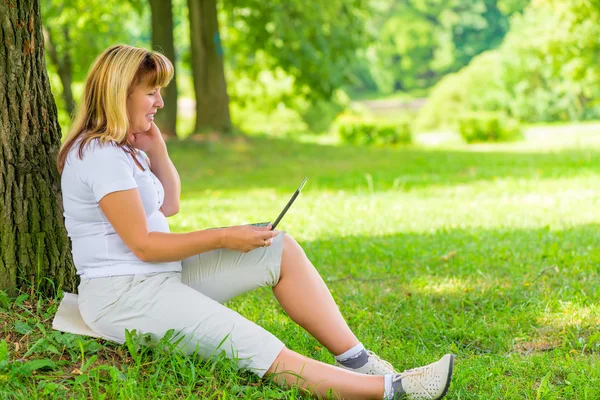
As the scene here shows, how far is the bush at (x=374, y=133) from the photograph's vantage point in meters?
22.2

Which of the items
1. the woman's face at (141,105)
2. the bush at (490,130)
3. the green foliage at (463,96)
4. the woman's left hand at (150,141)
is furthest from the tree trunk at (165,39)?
the green foliage at (463,96)

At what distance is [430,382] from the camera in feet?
10.3

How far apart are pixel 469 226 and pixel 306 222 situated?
4.85ft

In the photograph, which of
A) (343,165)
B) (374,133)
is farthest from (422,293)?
(374,133)

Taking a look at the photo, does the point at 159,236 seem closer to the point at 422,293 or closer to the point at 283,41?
the point at 422,293

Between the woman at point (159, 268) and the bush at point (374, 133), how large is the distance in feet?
62.2

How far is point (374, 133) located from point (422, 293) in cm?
1861

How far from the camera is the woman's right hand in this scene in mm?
3209

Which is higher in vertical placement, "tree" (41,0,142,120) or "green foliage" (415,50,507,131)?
"tree" (41,0,142,120)

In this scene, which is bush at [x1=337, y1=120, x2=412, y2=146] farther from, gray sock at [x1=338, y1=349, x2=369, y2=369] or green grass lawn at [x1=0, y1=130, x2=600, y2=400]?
gray sock at [x1=338, y1=349, x2=369, y2=369]

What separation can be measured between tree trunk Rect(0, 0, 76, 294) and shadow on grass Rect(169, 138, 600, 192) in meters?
6.40

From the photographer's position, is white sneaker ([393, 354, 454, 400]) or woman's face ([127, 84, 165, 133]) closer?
white sneaker ([393, 354, 454, 400])

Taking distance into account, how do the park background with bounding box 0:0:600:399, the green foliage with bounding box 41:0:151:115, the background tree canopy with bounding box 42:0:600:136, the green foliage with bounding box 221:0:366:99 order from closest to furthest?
the park background with bounding box 0:0:600:399 < the green foliage with bounding box 221:0:366:99 < the background tree canopy with bounding box 42:0:600:136 < the green foliage with bounding box 41:0:151:115

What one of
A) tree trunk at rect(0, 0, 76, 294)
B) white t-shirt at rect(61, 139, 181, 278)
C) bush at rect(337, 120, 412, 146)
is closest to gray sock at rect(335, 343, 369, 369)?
white t-shirt at rect(61, 139, 181, 278)
